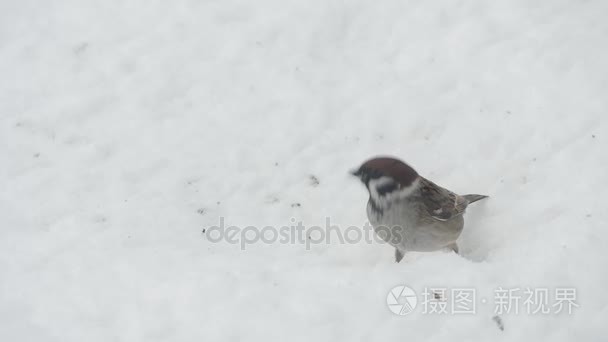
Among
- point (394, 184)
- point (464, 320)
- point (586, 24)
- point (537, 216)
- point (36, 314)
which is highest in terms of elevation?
point (586, 24)

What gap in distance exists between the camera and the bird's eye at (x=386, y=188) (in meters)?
2.99

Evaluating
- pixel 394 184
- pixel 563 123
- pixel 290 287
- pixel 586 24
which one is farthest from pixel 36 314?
pixel 586 24

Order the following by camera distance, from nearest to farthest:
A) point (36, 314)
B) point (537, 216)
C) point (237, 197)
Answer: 1. point (36, 314)
2. point (537, 216)
3. point (237, 197)

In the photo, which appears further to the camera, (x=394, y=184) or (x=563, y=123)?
(x=563, y=123)

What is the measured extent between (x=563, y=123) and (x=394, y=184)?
137cm

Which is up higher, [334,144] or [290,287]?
[334,144]

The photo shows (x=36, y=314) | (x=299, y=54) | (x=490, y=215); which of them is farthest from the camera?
(x=299, y=54)

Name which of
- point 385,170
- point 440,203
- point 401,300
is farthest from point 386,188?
point 401,300

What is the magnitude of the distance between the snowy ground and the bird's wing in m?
0.26

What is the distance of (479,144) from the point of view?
3.73 metres

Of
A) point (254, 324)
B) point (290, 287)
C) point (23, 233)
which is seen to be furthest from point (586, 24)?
point (23, 233)

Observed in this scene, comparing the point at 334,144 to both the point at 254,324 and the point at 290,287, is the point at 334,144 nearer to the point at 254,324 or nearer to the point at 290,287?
the point at 290,287

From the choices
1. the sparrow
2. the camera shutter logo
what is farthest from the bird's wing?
the camera shutter logo

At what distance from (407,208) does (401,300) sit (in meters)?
0.53
